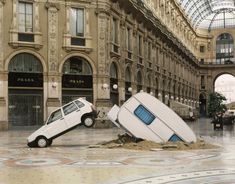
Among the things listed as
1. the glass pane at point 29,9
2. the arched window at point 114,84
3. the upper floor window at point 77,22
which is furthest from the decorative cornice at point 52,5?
the arched window at point 114,84

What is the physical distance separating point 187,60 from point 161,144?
69.7 m

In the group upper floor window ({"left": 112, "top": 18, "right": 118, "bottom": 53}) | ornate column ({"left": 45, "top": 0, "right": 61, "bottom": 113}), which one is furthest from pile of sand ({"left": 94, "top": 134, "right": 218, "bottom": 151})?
upper floor window ({"left": 112, "top": 18, "right": 118, "bottom": 53})

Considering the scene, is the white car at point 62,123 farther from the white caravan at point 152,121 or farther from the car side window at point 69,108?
the white caravan at point 152,121

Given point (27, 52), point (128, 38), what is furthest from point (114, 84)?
point (27, 52)

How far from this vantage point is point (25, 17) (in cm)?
3631

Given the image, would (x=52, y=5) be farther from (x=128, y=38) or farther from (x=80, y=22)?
(x=128, y=38)

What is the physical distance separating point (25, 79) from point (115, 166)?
2380 centimetres

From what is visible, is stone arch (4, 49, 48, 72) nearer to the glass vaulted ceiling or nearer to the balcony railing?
the glass vaulted ceiling

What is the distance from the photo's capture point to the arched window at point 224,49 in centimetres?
→ 11144

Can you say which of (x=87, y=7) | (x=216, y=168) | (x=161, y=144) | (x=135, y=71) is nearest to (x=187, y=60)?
(x=135, y=71)

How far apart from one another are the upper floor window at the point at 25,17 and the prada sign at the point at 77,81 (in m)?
4.74

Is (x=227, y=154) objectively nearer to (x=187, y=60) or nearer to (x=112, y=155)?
(x=112, y=155)

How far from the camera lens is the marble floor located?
1101 cm

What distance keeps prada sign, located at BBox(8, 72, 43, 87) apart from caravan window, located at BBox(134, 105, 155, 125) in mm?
18402
